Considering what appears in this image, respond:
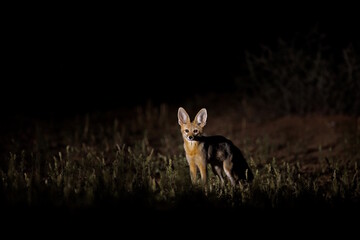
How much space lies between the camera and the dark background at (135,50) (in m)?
15.5

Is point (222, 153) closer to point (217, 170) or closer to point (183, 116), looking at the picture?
point (217, 170)

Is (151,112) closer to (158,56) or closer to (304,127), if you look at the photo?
(304,127)

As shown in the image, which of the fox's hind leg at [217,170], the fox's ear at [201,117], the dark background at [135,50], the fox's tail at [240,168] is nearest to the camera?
the fox's ear at [201,117]

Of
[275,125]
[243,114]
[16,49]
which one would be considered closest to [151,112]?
[243,114]

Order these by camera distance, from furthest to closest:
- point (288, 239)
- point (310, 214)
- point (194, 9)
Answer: point (194, 9)
point (310, 214)
point (288, 239)

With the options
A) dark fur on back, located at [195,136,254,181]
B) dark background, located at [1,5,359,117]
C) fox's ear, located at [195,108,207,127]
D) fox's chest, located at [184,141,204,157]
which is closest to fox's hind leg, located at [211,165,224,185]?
dark fur on back, located at [195,136,254,181]

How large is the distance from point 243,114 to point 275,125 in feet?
4.97

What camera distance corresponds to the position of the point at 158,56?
19609 millimetres

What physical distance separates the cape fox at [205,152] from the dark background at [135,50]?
301 inches

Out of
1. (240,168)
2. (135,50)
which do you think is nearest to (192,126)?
(240,168)

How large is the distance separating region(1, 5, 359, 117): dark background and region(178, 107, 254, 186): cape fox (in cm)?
766

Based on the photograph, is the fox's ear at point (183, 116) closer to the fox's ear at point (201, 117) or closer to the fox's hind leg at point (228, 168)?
the fox's ear at point (201, 117)

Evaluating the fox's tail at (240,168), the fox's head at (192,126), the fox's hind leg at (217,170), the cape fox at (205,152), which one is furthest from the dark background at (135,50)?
A: the fox's tail at (240,168)

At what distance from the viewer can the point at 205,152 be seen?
21.3 ft
